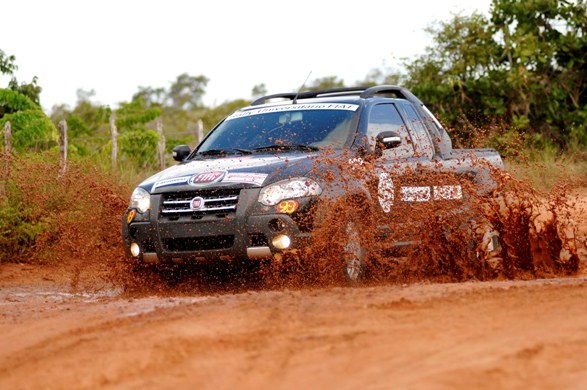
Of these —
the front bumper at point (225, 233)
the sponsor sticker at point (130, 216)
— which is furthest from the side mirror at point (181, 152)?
the front bumper at point (225, 233)

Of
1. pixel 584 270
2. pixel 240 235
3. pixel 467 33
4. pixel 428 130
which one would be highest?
pixel 467 33

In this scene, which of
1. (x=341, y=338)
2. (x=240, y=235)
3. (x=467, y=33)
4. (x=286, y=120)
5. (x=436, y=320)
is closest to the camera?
(x=341, y=338)

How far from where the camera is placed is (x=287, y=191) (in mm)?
7707

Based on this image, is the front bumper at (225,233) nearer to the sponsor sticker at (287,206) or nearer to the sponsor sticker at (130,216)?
the sponsor sticker at (287,206)

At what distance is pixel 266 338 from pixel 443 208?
3791 millimetres

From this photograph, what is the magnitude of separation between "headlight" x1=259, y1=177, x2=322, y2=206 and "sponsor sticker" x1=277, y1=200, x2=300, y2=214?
0.04 meters

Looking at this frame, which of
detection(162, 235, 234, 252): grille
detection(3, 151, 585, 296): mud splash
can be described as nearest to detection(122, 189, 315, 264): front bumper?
detection(162, 235, 234, 252): grille

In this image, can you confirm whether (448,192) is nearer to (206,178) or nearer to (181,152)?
(206,178)

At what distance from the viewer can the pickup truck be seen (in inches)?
303

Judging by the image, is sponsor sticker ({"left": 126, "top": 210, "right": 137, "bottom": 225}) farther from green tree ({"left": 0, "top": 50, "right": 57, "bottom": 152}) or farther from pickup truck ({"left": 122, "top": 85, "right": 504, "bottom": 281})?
green tree ({"left": 0, "top": 50, "right": 57, "bottom": 152})

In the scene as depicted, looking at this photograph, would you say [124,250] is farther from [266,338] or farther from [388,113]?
[266,338]

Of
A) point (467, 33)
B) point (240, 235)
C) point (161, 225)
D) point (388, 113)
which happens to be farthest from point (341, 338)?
point (467, 33)

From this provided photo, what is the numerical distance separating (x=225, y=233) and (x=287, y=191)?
0.57m

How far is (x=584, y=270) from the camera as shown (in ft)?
30.4
